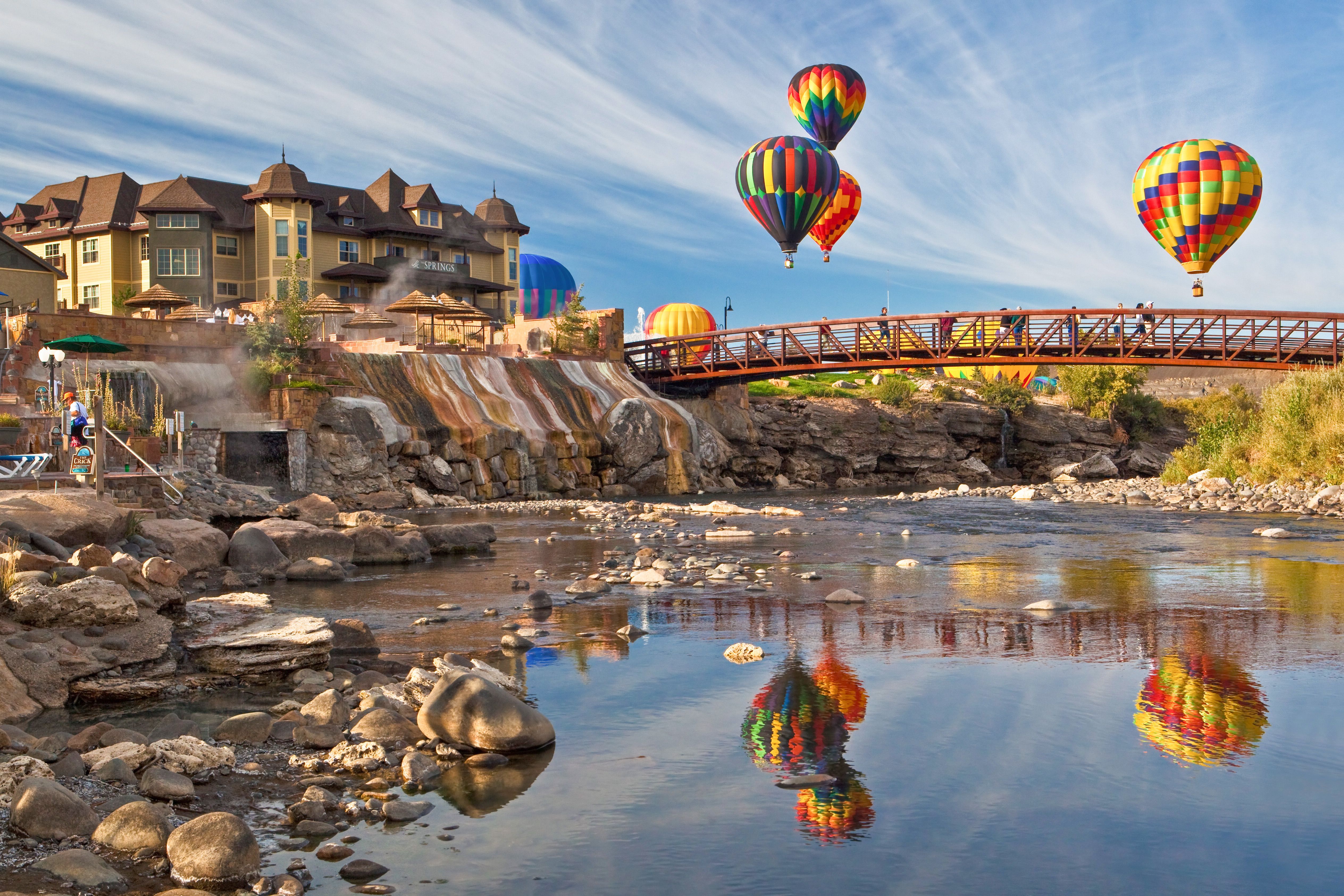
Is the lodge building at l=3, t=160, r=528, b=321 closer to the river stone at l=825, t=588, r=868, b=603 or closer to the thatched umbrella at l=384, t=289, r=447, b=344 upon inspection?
the thatched umbrella at l=384, t=289, r=447, b=344

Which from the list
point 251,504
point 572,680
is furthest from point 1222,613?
point 251,504

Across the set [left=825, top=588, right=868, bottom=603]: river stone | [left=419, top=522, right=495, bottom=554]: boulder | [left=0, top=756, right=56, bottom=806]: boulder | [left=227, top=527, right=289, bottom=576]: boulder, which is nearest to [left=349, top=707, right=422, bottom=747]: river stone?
[left=0, top=756, right=56, bottom=806]: boulder

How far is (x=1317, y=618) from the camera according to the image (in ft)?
47.5

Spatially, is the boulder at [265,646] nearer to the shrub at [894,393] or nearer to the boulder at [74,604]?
the boulder at [74,604]

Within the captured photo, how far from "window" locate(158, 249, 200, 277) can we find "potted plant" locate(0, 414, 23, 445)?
147 ft

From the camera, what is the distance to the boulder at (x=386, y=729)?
9117mm

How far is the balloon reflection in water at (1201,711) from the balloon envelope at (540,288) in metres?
71.7

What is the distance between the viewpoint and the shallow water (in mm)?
6934

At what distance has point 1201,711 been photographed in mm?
10078

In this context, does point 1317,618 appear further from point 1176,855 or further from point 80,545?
point 80,545

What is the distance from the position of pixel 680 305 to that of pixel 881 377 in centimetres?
2269

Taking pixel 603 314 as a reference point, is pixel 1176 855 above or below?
below

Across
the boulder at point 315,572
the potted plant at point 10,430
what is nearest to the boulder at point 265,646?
the boulder at point 315,572

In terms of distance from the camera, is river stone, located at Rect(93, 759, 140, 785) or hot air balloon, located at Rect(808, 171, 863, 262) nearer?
river stone, located at Rect(93, 759, 140, 785)
